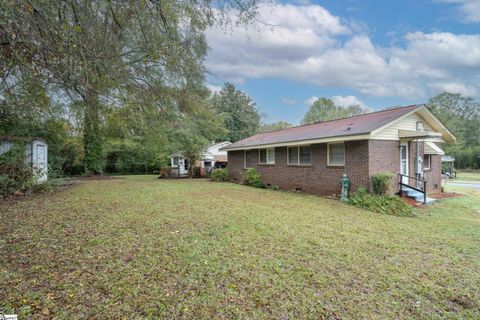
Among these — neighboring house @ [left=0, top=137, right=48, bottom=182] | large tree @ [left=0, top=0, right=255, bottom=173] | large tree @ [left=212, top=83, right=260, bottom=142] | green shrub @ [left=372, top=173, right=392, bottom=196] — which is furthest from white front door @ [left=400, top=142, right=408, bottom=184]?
large tree @ [left=212, top=83, right=260, bottom=142]

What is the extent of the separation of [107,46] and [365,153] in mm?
8542

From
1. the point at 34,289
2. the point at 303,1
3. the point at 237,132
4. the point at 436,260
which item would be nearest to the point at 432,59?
the point at 303,1

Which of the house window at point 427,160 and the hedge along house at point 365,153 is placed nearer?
the hedge along house at point 365,153

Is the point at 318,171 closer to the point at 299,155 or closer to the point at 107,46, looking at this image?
the point at 299,155

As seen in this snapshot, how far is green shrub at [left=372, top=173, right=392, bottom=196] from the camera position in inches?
333

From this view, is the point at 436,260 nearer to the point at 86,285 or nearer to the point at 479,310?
the point at 479,310

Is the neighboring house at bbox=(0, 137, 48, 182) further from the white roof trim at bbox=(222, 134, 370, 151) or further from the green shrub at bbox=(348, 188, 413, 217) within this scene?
the green shrub at bbox=(348, 188, 413, 217)

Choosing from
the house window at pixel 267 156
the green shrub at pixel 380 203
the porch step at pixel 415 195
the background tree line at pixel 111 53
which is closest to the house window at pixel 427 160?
the porch step at pixel 415 195

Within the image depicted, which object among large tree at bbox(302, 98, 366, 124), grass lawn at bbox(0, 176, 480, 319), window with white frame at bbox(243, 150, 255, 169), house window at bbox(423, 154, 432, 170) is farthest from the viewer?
large tree at bbox(302, 98, 366, 124)

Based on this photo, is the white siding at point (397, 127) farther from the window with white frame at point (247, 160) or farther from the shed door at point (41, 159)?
the shed door at point (41, 159)

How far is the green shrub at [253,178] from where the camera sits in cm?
1405

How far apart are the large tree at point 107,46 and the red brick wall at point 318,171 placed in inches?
255

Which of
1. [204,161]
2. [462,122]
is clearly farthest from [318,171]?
[462,122]

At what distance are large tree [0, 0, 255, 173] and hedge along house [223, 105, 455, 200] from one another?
6376mm
